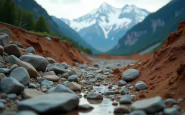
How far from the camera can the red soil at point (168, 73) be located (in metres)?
7.44

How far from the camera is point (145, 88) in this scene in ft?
30.2

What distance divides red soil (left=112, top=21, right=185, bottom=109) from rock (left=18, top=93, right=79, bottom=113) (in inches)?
106

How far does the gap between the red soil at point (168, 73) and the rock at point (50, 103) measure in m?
2.69

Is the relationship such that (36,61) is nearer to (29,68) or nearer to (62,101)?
(29,68)

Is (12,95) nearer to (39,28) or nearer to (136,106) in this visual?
(136,106)

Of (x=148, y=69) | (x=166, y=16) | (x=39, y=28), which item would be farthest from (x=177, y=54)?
(x=166, y=16)

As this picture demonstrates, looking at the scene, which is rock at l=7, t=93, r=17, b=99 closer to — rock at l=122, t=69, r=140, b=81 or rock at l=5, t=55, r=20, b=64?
rock at l=5, t=55, r=20, b=64

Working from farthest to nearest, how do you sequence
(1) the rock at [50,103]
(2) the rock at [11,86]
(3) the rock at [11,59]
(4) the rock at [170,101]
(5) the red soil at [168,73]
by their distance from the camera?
(3) the rock at [11,59] → (5) the red soil at [168,73] → (2) the rock at [11,86] → (4) the rock at [170,101] → (1) the rock at [50,103]

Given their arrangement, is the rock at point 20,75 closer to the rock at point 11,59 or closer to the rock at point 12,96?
the rock at point 12,96

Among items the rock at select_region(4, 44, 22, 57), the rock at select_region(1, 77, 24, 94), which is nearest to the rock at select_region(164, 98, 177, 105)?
the rock at select_region(1, 77, 24, 94)

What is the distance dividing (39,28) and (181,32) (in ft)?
155

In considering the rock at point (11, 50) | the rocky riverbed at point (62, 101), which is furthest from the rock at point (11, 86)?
the rock at point (11, 50)

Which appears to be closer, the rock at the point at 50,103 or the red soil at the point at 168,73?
the rock at the point at 50,103

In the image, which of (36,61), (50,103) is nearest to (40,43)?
(36,61)
